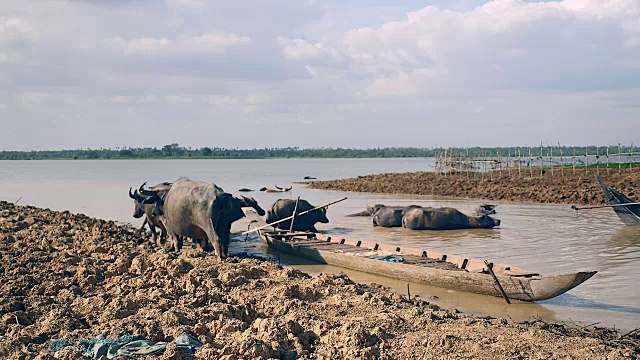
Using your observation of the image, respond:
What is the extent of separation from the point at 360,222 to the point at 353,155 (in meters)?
115

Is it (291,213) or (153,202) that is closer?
(153,202)

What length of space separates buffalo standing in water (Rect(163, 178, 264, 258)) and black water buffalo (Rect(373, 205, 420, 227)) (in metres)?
7.12

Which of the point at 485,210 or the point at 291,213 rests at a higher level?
the point at 291,213

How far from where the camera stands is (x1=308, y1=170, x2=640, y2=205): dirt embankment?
24.6 m

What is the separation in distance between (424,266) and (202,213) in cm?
411

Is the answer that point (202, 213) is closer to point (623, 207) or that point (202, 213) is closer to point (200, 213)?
point (200, 213)

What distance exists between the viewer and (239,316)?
273 inches

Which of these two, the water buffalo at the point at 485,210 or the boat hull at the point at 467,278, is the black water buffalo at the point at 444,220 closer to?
the water buffalo at the point at 485,210

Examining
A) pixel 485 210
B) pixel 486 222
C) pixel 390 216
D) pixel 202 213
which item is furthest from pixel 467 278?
pixel 485 210

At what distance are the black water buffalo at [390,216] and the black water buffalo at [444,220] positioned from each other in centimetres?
51

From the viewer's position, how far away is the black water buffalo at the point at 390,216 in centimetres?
1881

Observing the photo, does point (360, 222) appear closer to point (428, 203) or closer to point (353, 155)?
point (428, 203)

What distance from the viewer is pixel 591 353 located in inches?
232

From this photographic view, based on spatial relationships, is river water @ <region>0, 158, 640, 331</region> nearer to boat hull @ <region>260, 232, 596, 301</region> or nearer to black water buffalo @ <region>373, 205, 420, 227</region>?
boat hull @ <region>260, 232, 596, 301</region>
